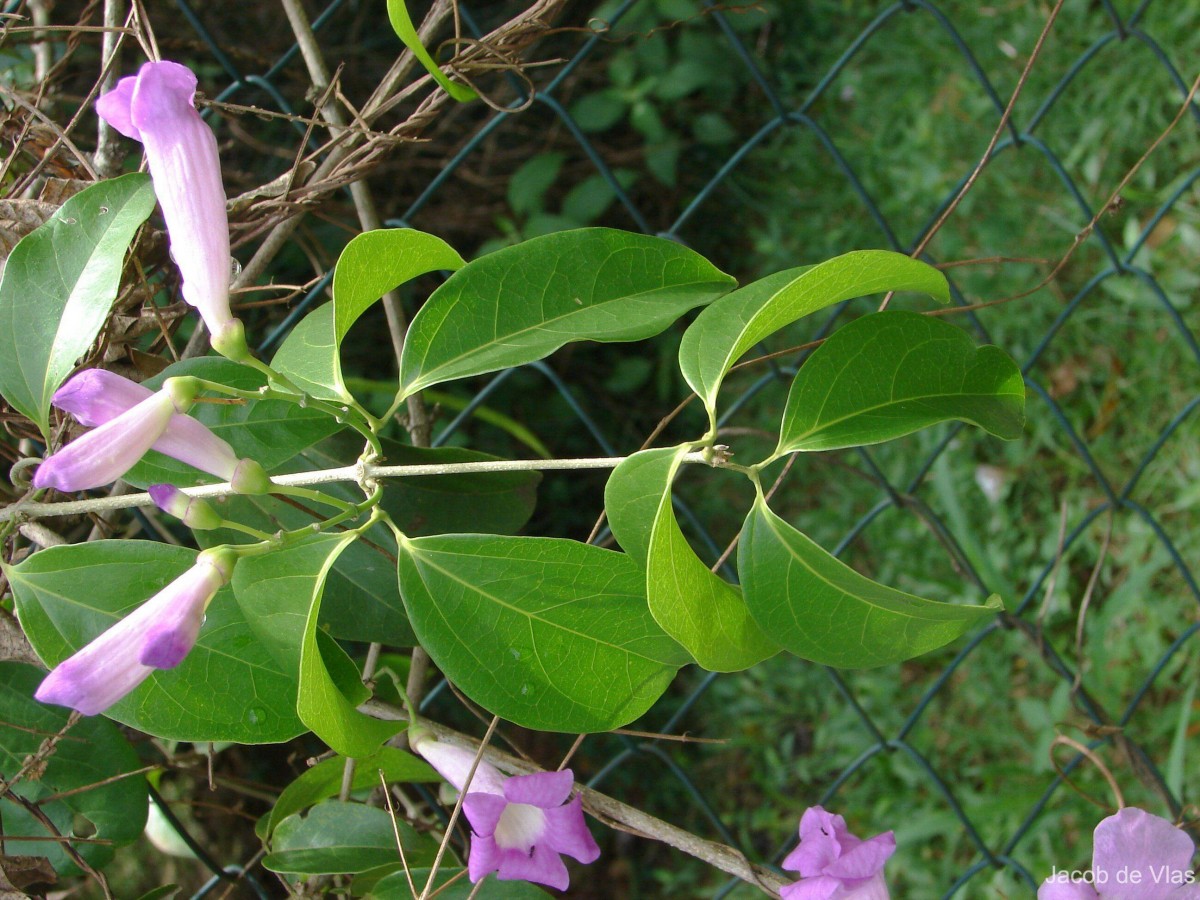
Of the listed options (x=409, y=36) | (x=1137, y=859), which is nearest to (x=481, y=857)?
(x=1137, y=859)

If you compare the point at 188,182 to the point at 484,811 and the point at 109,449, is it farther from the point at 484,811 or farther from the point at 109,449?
the point at 484,811

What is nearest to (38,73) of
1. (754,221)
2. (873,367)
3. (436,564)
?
(436,564)

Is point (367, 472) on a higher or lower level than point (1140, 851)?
higher

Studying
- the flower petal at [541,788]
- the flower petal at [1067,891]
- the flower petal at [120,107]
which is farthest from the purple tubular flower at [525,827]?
the flower petal at [120,107]

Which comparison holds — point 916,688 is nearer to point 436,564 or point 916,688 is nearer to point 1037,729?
point 1037,729

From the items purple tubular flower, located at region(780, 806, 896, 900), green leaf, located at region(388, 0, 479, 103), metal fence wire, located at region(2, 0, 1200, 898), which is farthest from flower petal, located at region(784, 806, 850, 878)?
metal fence wire, located at region(2, 0, 1200, 898)

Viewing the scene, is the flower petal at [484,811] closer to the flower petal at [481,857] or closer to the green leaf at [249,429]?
the flower petal at [481,857]
